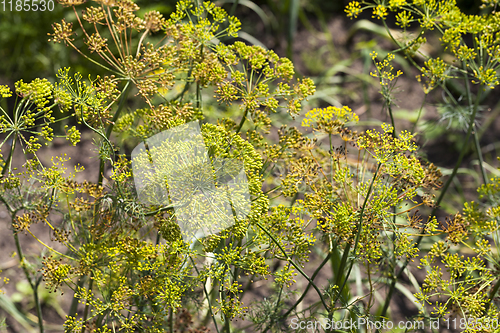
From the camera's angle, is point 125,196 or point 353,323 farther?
point 353,323

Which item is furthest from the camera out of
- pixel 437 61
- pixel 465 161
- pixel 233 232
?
pixel 465 161

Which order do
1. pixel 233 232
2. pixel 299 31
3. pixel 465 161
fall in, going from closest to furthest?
pixel 233 232, pixel 465 161, pixel 299 31

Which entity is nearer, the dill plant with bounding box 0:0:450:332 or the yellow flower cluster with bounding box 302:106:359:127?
the dill plant with bounding box 0:0:450:332

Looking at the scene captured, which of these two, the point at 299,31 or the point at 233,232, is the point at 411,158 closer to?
the point at 233,232

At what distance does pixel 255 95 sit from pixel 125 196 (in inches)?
14.6

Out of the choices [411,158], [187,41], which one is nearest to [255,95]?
[187,41]

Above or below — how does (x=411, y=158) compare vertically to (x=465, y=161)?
above

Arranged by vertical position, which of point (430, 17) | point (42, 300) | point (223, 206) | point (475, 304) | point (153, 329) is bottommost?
point (42, 300)

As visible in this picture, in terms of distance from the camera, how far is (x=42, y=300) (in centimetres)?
206

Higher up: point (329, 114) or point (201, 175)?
point (329, 114)

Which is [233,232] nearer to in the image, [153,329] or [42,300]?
[153,329]

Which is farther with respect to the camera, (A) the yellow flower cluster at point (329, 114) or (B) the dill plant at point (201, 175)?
(A) the yellow flower cluster at point (329, 114)

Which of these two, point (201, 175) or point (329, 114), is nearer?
point (201, 175)

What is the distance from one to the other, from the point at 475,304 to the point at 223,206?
0.59m
